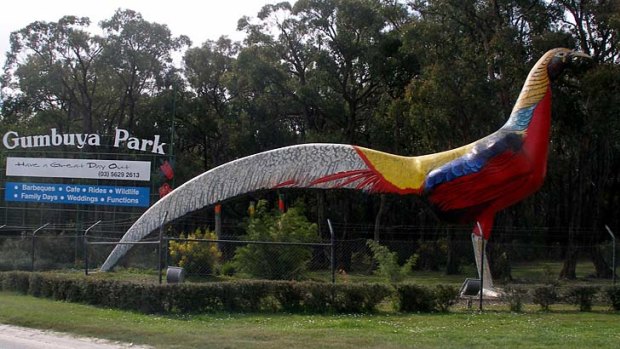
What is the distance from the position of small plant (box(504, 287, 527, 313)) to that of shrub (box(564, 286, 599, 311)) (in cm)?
107

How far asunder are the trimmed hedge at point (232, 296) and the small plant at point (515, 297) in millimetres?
3131

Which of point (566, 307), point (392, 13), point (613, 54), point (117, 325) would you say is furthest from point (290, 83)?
point (117, 325)

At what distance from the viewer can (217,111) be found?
48656 mm

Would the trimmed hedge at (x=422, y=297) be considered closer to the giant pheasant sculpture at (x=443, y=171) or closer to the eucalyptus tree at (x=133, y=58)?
the giant pheasant sculpture at (x=443, y=171)

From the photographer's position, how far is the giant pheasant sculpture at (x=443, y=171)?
20.4 m

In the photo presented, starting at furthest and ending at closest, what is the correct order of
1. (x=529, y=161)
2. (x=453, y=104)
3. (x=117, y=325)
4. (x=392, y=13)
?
1. (x=392, y=13)
2. (x=453, y=104)
3. (x=529, y=161)
4. (x=117, y=325)

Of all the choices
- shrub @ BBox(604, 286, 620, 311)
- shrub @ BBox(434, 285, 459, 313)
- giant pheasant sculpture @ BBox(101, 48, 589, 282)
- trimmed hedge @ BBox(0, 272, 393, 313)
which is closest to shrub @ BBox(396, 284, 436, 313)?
shrub @ BBox(434, 285, 459, 313)

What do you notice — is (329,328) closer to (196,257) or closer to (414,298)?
(414,298)

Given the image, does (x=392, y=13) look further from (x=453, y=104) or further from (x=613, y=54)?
(x=613, y=54)

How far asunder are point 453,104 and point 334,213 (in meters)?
18.6

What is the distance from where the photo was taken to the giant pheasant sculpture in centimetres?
2038

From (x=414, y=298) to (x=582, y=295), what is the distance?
4.28m

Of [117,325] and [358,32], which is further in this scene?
[358,32]

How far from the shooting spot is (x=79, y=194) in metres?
32.9
